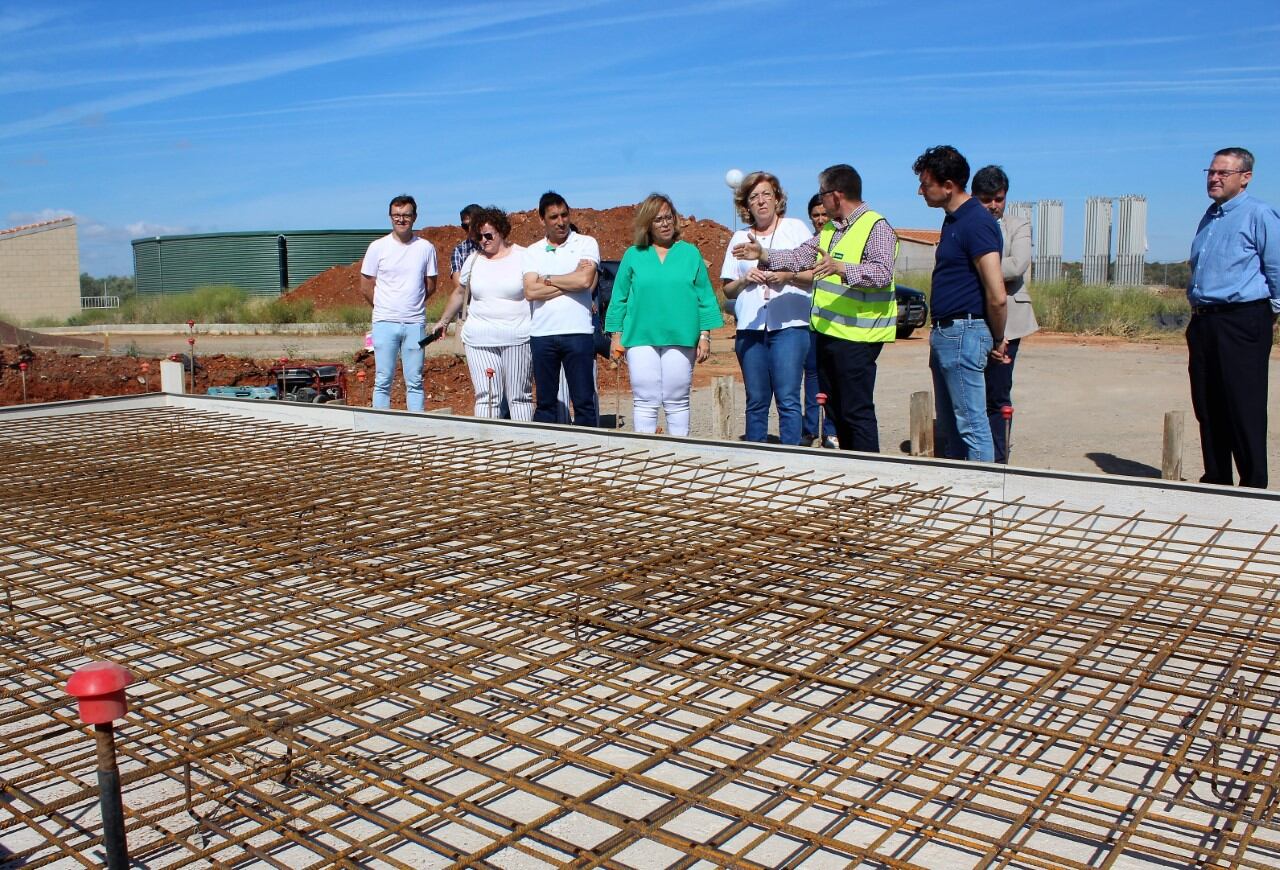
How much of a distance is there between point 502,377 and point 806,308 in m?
1.82

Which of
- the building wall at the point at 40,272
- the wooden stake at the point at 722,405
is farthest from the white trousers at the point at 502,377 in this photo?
the building wall at the point at 40,272

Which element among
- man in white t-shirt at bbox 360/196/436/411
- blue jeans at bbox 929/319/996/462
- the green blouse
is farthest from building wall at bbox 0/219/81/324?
blue jeans at bbox 929/319/996/462

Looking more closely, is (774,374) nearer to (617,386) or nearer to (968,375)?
(968,375)

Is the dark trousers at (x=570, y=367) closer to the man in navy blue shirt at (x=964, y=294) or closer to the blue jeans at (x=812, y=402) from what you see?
the blue jeans at (x=812, y=402)

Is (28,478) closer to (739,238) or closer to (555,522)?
(555,522)

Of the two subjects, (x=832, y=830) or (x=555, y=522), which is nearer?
(x=832, y=830)

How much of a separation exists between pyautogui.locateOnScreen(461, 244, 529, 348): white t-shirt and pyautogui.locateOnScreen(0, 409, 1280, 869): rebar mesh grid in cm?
185

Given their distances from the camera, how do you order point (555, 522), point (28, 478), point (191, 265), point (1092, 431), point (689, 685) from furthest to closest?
1. point (191, 265)
2. point (1092, 431)
3. point (28, 478)
4. point (555, 522)
5. point (689, 685)

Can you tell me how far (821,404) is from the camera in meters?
5.60

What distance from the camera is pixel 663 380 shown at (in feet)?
18.6

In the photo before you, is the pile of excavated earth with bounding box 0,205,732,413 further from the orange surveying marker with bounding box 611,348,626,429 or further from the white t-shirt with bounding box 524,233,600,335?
the white t-shirt with bounding box 524,233,600,335

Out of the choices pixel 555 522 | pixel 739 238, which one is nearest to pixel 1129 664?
pixel 555 522

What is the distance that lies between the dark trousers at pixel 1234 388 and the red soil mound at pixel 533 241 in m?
25.0

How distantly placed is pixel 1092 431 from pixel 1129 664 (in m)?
6.20
